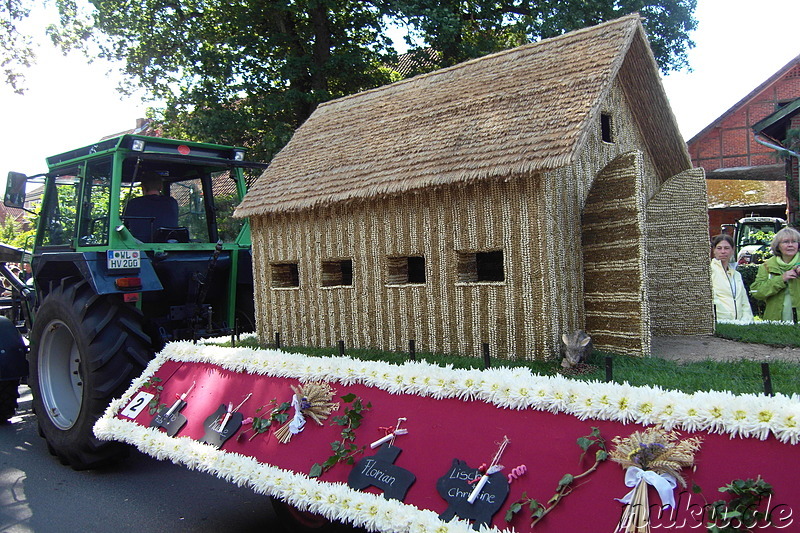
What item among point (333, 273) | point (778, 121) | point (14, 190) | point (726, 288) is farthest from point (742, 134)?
point (14, 190)

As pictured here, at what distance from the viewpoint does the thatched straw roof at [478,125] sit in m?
3.81

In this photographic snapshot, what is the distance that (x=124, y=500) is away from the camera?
4.61 m

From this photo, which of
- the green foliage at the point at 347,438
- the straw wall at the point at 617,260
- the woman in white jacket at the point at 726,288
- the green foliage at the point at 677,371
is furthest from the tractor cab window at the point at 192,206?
the woman in white jacket at the point at 726,288

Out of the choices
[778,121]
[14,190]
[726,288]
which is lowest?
[726,288]

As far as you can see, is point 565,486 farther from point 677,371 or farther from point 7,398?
point 7,398

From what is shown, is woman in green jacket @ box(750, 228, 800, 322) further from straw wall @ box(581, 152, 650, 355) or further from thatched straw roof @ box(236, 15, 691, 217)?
straw wall @ box(581, 152, 650, 355)

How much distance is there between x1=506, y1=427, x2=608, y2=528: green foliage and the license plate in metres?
3.90

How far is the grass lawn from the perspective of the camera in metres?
2.95

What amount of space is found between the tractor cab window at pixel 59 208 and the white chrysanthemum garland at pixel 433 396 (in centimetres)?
238

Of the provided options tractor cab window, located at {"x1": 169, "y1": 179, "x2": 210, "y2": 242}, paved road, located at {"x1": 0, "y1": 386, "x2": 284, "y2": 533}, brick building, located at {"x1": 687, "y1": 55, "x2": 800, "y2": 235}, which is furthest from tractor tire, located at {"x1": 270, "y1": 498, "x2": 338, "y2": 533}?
brick building, located at {"x1": 687, "y1": 55, "x2": 800, "y2": 235}

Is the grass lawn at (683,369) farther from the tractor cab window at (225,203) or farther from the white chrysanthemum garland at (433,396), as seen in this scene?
the tractor cab window at (225,203)

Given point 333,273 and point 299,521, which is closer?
point 299,521

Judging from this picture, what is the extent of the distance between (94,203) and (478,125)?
12.1 ft

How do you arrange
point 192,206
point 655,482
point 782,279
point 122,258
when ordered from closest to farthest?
point 655,482 < point 122,258 < point 782,279 < point 192,206
